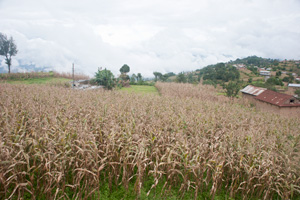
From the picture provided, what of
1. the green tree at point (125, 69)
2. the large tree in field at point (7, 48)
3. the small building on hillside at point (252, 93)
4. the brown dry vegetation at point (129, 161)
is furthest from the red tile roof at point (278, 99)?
the large tree in field at point (7, 48)

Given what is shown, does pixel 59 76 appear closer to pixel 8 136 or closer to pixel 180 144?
pixel 8 136

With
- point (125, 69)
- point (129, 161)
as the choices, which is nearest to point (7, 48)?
point (125, 69)

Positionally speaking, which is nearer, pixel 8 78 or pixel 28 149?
pixel 28 149

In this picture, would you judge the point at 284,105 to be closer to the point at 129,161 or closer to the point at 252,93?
the point at 252,93

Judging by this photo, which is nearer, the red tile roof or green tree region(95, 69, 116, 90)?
the red tile roof

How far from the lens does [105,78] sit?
15.7 metres

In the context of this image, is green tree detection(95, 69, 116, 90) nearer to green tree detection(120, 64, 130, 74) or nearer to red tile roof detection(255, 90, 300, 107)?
red tile roof detection(255, 90, 300, 107)

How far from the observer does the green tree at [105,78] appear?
1555cm

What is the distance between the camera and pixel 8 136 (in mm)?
2938

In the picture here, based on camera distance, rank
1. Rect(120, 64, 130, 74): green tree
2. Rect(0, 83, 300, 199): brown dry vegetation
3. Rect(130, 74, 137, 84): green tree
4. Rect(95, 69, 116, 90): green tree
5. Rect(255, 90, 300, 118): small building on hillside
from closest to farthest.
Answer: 1. Rect(0, 83, 300, 199): brown dry vegetation
2. Rect(255, 90, 300, 118): small building on hillside
3. Rect(95, 69, 116, 90): green tree
4. Rect(130, 74, 137, 84): green tree
5. Rect(120, 64, 130, 74): green tree

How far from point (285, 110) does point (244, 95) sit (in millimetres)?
6722

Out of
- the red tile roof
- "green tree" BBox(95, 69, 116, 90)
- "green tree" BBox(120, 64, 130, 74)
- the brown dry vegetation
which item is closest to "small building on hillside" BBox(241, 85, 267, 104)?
the red tile roof

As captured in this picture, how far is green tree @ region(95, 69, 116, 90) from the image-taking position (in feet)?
51.0

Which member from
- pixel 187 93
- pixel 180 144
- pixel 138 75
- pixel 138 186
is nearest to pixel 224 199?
pixel 180 144
